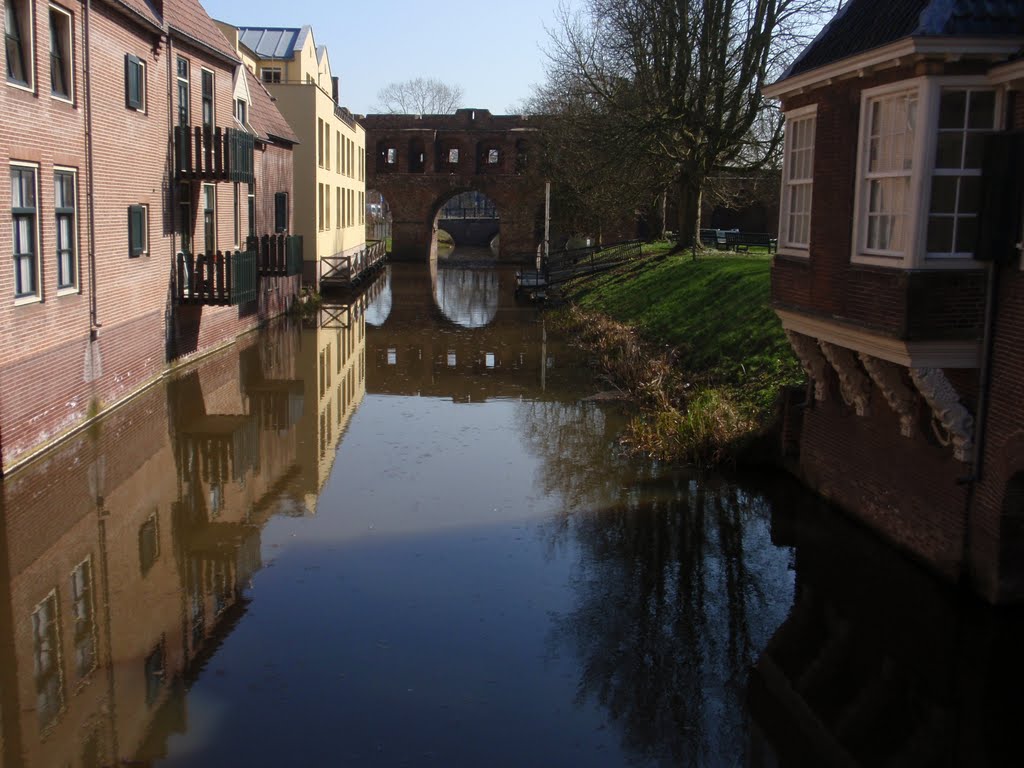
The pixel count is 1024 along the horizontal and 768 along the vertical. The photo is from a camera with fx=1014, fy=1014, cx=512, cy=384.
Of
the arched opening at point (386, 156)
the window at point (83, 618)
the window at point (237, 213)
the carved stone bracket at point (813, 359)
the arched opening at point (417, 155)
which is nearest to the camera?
the window at point (83, 618)

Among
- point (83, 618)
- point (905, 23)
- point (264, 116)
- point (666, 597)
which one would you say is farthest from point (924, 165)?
point (264, 116)

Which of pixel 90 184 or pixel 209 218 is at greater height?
pixel 90 184

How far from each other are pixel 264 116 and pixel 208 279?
9920mm

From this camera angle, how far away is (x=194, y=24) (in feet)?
67.5

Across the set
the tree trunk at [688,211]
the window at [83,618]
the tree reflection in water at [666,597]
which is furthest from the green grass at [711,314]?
the window at [83,618]

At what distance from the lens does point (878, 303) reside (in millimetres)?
9125

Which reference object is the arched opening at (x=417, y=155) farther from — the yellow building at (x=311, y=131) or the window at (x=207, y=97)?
the window at (x=207, y=97)

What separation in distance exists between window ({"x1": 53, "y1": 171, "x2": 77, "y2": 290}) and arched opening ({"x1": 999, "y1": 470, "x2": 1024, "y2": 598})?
11.8 meters

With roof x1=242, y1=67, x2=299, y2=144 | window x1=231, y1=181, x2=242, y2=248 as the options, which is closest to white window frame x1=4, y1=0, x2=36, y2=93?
window x1=231, y1=181, x2=242, y2=248

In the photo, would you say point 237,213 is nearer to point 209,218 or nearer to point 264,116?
point 209,218

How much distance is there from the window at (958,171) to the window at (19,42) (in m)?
10.5

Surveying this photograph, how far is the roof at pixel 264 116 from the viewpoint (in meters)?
26.6

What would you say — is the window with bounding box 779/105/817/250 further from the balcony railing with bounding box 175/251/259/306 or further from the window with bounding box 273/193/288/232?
the window with bounding box 273/193/288/232

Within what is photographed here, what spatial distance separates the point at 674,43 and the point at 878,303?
21253 millimetres
